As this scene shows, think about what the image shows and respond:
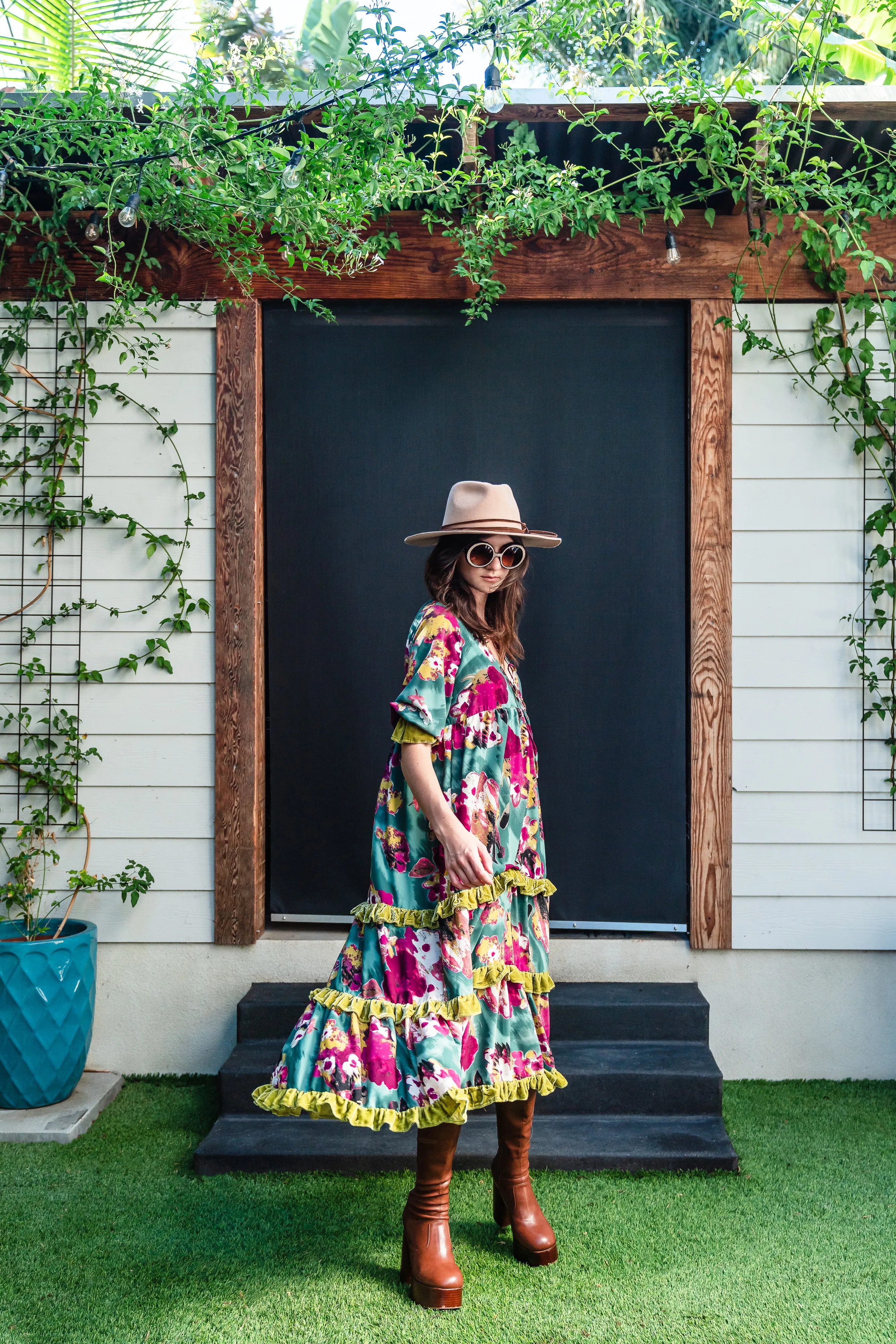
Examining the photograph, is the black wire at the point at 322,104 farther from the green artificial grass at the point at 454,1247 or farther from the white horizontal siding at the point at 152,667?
the green artificial grass at the point at 454,1247

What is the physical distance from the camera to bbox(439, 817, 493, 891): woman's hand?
1.83 m

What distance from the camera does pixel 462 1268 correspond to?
6.93 feet

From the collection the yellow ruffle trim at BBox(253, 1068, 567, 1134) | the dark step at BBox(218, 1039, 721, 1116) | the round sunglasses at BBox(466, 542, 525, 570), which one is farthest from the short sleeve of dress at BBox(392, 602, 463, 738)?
the dark step at BBox(218, 1039, 721, 1116)

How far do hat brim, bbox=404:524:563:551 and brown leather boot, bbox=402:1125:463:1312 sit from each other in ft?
4.08

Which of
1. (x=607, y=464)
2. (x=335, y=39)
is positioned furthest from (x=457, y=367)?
(x=335, y=39)

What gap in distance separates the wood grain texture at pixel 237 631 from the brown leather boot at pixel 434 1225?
1.35 metres

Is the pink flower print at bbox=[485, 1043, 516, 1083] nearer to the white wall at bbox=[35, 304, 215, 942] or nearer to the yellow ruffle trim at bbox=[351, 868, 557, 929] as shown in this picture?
the yellow ruffle trim at bbox=[351, 868, 557, 929]

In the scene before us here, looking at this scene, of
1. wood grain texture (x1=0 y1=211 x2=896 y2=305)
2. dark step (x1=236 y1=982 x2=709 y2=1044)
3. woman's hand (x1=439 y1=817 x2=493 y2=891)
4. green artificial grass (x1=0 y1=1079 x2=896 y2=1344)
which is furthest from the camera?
wood grain texture (x1=0 y1=211 x2=896 y2=305)

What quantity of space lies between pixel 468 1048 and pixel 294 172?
7.09 feet

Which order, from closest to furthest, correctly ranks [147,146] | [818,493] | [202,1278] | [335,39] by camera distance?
[202,1278] → [147,146] → [818,493] → [335,39]

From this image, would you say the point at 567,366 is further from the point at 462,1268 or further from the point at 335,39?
the point at 335,39

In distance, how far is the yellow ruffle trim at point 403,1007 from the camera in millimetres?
1912

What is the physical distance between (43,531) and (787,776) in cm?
267

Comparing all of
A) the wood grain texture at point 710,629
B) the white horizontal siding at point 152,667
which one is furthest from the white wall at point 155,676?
the wood grain texture at point 710,629
